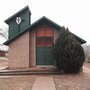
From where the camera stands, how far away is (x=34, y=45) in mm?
23703

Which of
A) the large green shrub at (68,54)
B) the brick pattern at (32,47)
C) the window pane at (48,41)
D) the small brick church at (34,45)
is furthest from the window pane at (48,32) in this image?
the large green shrub at (68,54)

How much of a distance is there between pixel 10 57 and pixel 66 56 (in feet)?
19.1

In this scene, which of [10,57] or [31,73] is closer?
[31,73]

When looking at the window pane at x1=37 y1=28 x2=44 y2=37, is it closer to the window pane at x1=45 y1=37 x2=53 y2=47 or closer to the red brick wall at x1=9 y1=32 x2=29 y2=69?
Result: the window pane at x1=45 y1=37 x2=53 y2=47

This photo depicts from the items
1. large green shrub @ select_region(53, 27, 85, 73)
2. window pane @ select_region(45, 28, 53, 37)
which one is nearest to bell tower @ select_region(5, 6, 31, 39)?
window pane @ select_region(45, 28, 53, 37)

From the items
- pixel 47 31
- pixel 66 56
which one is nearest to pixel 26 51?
pixel 47 31

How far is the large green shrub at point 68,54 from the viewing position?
20031 millimetres

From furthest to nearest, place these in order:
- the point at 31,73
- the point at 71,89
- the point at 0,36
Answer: the point at 0,36, the point at 31,73, the point at 71,89

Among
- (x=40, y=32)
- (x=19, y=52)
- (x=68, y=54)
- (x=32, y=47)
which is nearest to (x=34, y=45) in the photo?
(x=32, y=47)

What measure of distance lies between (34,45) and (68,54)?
4.55m

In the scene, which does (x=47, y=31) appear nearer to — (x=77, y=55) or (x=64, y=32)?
(x=64, y=32)

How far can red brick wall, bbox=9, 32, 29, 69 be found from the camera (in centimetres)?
2317

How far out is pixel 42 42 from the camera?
78.4ft

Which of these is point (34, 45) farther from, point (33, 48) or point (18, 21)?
point (18, 21)
